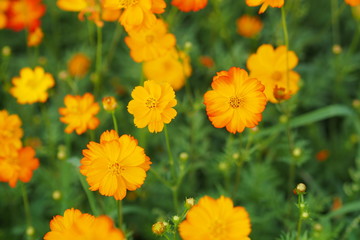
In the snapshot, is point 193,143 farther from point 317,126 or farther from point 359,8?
point 359,8

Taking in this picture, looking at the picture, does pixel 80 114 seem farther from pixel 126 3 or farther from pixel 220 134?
pixel 220 134

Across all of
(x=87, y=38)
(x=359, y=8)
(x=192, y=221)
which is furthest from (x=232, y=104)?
(x=87, y=38)

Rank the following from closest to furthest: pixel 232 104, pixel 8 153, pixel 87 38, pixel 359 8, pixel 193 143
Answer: pixel 232 104 → pixel 8 153 → pixel 359 8 → pixel 193 143 → pixel 87 38

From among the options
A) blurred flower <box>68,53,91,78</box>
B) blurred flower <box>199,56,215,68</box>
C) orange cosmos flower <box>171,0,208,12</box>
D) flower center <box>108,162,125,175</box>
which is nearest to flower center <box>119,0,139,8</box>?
orange cosmos flower <box>171,0,208,12</box>

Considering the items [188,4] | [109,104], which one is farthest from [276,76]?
[109,104]

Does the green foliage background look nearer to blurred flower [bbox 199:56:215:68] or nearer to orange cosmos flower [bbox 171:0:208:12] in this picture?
blurred flower [bbox 199:56:215:68]

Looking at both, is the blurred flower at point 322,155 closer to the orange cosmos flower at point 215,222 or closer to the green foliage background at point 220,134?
the green foliage background at point 220,134

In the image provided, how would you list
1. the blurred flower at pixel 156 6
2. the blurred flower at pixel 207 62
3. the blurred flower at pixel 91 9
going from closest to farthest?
the blurred flower at pixel 156 6, the blurred flower at pixel 91 9, the blurred flower at pixel 207 62

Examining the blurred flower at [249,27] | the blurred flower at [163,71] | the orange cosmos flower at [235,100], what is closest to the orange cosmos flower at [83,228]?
the orange cosmos flower at [235,100]
